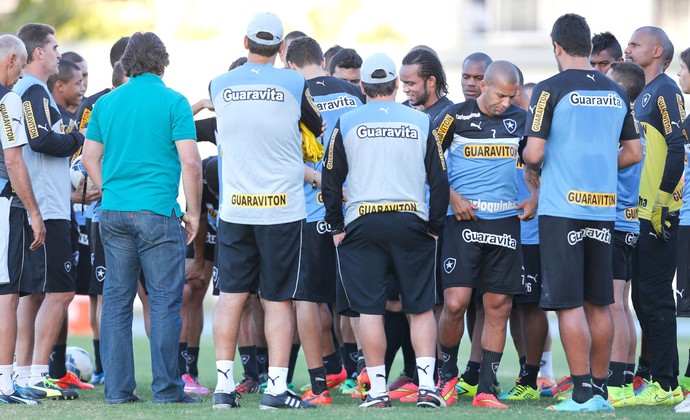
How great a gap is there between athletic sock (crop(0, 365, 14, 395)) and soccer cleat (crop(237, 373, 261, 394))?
74.7 inches

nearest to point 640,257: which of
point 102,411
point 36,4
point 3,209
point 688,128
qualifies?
point 688,128

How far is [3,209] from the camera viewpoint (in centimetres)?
846

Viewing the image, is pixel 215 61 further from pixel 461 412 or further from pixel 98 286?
pixel 461 412

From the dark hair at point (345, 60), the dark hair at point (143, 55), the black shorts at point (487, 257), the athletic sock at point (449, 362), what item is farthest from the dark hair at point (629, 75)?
the dark hair at point (143, 55)

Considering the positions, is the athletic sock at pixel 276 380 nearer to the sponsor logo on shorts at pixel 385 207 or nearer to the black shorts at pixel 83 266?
the sponsor logo on shorts at pixel 385 207

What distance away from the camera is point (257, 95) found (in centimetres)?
780

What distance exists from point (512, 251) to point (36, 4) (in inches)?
944

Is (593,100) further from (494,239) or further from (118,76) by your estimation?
(118,76)

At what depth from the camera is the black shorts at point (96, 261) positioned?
988 cm

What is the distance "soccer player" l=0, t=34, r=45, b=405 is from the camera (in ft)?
27.4

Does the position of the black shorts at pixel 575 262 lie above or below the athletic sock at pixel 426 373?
above

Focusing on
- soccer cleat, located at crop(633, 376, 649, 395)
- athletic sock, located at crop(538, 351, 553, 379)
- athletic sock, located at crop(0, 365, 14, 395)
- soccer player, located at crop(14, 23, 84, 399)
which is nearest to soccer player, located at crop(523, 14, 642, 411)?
soccer cleat, located at crop(633, 376, 649, 395)

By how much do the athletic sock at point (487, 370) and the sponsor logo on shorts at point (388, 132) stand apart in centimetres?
172

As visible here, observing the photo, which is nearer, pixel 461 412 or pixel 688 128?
pixel 461 412
